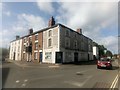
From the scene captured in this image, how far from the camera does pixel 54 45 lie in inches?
1053

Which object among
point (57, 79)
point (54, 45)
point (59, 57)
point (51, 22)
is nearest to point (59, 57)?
point (59, 57)

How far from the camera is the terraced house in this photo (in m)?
26.5

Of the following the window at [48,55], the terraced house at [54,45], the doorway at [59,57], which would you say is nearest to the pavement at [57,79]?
the doorway at [59,57]

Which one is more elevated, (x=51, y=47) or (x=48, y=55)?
(x=51, y=47)

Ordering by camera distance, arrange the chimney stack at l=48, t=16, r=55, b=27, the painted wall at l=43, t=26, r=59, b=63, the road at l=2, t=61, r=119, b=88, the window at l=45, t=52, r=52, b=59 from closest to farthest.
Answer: the road at l=2, t=61, r=119, b=88, the painted wall at l=43, t=26, r=59, b=63, the window at l=45, t=52, r=52, b=59, the chimney stack at l=48, t=16, r=55, b=27

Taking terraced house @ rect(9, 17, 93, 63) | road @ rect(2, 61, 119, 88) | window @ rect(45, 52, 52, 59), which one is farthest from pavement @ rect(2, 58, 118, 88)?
window @ rect(45, 52, 52, 59)

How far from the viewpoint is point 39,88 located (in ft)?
22.8

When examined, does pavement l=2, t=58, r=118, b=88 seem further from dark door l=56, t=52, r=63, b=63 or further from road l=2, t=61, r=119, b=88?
dark door l=56, t=52, r=63, b=63

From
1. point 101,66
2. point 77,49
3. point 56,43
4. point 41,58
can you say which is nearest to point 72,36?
point 77,49

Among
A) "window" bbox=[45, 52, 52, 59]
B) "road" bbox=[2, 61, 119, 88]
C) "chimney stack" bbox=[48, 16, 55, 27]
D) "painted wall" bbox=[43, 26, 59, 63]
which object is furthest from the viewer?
"chimney stack" bbox=[48, 16, 55, 27]

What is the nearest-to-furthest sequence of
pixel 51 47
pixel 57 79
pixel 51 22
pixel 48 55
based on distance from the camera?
pixel 57 79 < pixel 51 47 < pixel 48 55 < pixel 51 22

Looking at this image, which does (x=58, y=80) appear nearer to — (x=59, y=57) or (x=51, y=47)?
(x=59, y=57)

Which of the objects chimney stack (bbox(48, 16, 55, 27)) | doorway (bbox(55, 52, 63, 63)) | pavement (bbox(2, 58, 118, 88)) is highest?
chimney stack (bbox(48, 16, 55, 27))

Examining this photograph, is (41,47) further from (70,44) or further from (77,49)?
(77,49)
